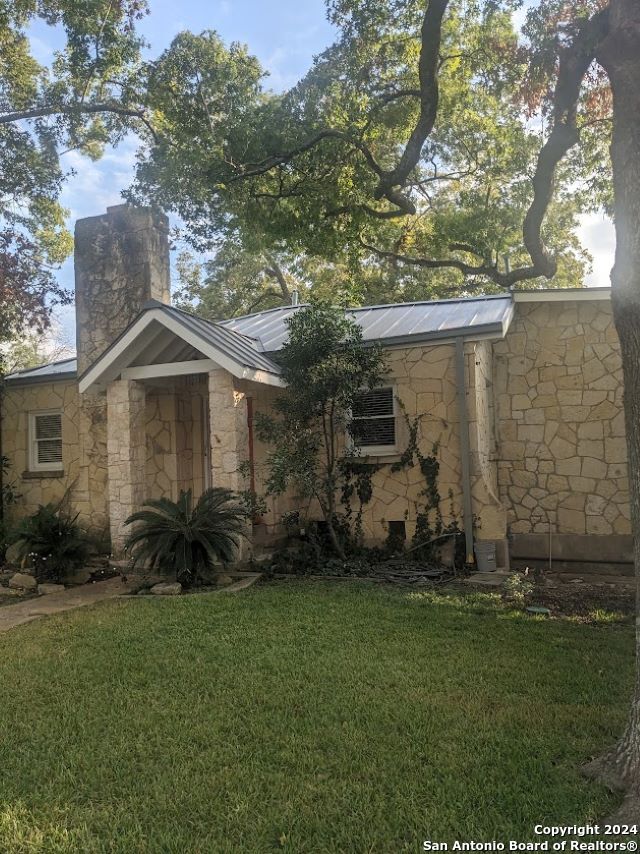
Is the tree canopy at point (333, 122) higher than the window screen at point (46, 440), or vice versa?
the tree canopy at point (333, 122)

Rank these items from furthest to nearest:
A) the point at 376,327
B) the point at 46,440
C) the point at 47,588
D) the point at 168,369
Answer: the point at 46,440 < the point at 376,327 < the point at 168,369 < the point at 47,588

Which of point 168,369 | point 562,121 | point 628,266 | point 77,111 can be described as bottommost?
point 628,266

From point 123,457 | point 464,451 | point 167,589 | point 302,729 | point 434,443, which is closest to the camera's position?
point 302,729

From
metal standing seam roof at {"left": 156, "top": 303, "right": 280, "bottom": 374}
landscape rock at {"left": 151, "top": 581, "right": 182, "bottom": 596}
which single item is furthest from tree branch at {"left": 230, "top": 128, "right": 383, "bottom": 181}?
landscape rock at {"left": 151, "top": 581, "right": 182, "bottom": 596}

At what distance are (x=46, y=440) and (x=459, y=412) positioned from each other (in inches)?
331

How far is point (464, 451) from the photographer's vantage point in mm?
8750

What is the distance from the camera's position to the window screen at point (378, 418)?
9.62 metres

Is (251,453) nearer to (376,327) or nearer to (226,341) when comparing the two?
(226,341)

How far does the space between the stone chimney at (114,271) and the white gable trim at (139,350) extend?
2223mm

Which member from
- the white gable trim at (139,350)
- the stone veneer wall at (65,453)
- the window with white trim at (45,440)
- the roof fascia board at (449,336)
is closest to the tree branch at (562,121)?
the roof fascia board at (449,336)

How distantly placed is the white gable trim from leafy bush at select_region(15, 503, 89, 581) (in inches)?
82.2

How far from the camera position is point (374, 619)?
606cm

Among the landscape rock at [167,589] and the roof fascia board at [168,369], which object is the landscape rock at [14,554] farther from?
the roof fascia board at [168,369]

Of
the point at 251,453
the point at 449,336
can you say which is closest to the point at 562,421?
the point at 449,336
